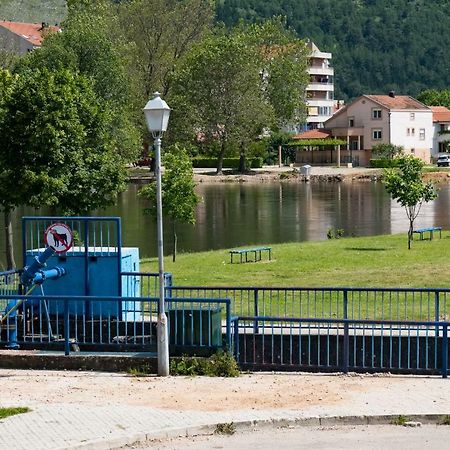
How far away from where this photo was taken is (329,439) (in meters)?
12.1

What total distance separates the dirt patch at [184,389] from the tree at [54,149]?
1613cm

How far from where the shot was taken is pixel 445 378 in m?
15.1

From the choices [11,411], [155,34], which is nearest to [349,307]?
[11,411]

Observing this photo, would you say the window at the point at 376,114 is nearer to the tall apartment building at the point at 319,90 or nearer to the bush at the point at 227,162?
the bush at the point at 227,162

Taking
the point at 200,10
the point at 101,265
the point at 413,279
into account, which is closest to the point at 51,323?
the point at 101,265

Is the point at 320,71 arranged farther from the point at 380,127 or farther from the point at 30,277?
the point at 30,277

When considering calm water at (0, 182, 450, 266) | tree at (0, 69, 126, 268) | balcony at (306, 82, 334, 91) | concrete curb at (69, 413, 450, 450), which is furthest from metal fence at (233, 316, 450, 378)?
balcony at (306, 82, 334, 91)

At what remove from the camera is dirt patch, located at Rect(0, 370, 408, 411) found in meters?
13.5

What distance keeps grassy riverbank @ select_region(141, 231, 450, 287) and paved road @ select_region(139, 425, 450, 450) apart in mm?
12391

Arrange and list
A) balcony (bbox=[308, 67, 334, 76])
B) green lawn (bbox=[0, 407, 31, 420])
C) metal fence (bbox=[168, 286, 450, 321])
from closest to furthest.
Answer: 1. green lawn (bbox=[0, 407, 31, 420])
2. metal fence (bbox=[168, 286, 450, 321])
3. balcony (bbox=[308, 67, 334, 76])

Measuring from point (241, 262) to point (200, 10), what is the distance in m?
71.4

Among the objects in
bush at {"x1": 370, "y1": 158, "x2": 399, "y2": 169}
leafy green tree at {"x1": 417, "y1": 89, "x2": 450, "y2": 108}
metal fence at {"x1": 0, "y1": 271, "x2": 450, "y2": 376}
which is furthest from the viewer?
leafy green tree at {"x1": 417, "y1": 89, "x2": 450, "y2": 108}

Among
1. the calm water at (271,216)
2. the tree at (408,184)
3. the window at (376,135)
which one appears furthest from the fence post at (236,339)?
the window at (376,135)

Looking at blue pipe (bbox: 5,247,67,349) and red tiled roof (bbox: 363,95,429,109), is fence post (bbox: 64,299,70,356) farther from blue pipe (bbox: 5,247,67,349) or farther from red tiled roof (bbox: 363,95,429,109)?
red tiled roof (bbox: 363,95,429,109)
